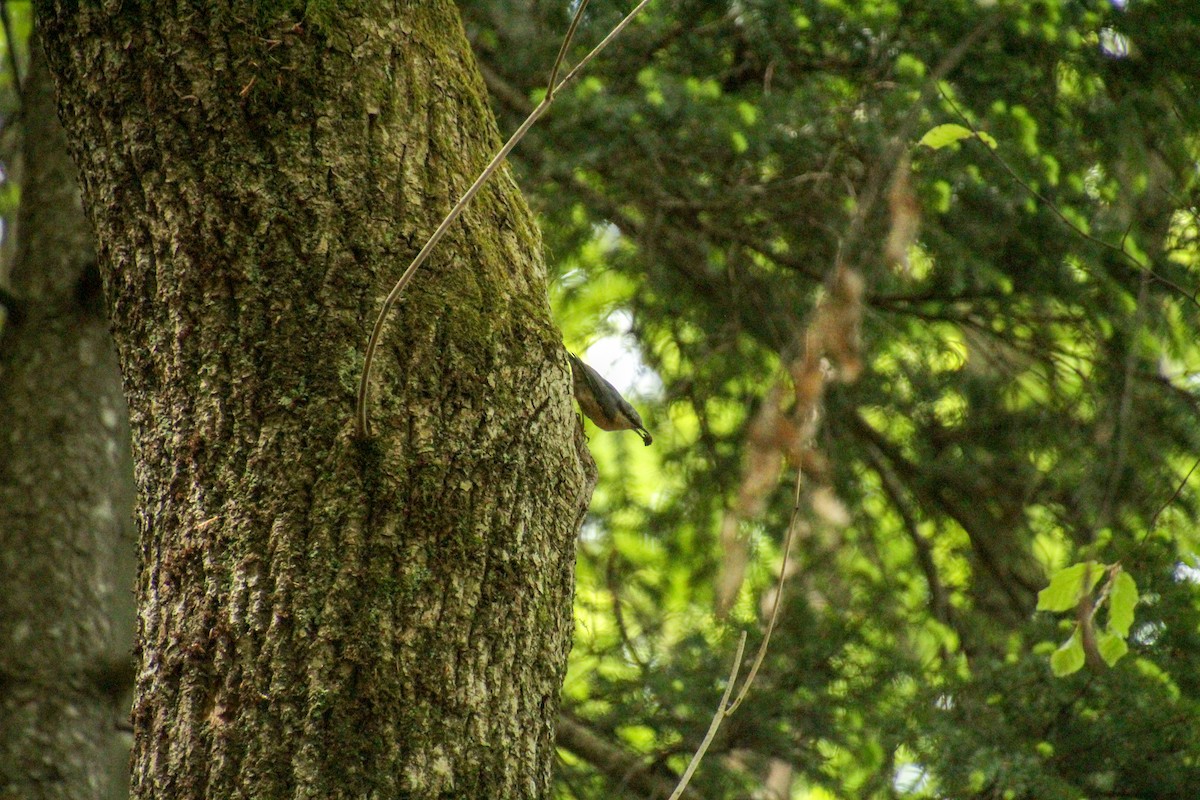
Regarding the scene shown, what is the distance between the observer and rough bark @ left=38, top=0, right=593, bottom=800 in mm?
1090

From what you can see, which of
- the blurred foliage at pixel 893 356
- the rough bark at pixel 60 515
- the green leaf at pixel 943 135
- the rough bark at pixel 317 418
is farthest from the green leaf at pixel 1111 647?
the rough bark at pixel 60 515

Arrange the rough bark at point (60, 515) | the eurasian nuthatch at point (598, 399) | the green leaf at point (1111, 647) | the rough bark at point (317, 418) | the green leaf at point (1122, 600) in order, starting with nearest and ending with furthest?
the rough bark at point (317, 418)
the eurasian nuthatch at point (598, 399)
the green leaf at point (1122, 600)
the green leaf at point (1111, 647)
the rough bark at point (60, 515)

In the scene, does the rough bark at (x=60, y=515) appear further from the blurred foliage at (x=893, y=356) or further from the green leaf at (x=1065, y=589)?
the green leaf at (x=1065, y=589)

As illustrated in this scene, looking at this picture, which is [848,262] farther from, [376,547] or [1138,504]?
[376,547]

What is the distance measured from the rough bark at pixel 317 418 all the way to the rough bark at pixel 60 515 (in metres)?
1.94

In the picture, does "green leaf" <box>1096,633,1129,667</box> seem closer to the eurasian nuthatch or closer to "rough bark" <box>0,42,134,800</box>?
the eurasian nuthatch

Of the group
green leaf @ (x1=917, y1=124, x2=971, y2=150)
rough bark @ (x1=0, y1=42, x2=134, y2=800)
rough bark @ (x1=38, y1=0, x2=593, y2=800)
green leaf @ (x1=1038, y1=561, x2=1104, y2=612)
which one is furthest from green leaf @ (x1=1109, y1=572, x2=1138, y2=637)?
rough bark @ (x1=0, y1=42, x2=134, y2=800)

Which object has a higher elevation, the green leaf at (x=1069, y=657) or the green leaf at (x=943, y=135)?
the green leaf at (x=943, y=135)

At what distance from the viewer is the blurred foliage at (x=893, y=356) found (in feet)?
9.50

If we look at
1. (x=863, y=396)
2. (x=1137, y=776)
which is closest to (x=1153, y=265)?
(x=863, y=396)

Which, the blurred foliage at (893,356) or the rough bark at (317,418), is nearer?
the rough bark at (317,418)

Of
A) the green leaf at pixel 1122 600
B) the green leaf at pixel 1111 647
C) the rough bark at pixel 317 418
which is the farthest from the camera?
the green leaf at pixel 1111 647

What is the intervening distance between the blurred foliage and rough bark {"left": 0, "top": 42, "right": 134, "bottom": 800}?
4.45 ft

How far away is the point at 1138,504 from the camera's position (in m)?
3.31
